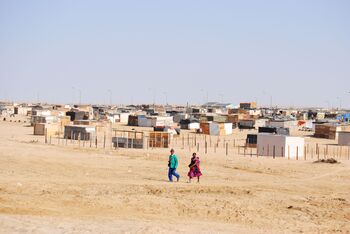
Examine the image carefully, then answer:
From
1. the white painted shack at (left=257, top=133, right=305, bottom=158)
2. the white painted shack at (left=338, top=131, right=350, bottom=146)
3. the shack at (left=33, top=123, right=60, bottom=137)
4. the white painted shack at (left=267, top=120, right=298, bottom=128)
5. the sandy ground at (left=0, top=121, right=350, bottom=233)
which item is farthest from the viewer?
the white painted shack at (left=267, top=120, right=298, bottom=128)

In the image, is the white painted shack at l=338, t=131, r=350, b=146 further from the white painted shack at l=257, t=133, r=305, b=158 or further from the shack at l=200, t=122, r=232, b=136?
the shack at l=200, t=122, r=232, b=136

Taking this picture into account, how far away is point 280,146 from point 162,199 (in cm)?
2137

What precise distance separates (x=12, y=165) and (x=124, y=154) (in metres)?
10.0

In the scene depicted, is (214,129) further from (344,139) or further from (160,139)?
(160,139)

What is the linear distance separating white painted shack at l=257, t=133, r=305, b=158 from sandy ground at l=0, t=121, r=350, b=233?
697cm

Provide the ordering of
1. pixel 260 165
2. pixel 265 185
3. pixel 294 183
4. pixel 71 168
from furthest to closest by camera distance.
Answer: pixel 260 165
pixel 71 168
pixel 294 183
pixel 265 185

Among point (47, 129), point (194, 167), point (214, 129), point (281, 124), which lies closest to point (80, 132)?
point (47, 129)

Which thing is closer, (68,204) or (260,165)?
(68,204)

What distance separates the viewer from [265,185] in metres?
22.3

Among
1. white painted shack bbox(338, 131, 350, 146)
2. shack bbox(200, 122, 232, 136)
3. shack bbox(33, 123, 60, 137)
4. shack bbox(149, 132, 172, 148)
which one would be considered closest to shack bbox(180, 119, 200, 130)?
shack bbox(200, 122, 232, 136)

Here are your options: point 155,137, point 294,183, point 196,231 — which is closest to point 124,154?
point 155,137

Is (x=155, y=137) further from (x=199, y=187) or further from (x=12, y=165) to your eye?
(x=199, y=187)

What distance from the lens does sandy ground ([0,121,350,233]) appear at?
542 inches

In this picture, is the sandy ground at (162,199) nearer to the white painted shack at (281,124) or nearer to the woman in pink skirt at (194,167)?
the woman in pink skirt at (194,167)
